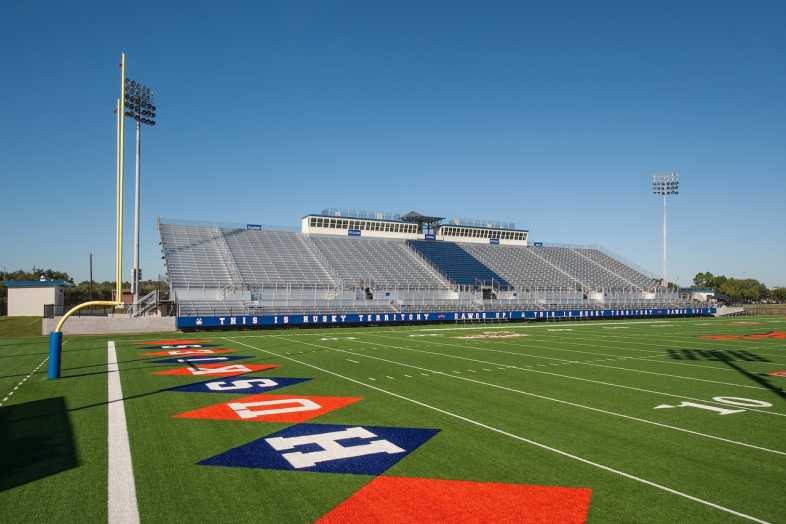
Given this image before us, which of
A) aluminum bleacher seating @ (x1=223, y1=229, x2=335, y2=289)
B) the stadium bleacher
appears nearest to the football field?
the stadium bleacher

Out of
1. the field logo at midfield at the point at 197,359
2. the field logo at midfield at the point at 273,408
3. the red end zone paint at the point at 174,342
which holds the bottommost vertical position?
the red end zone paint at the point at 174,342

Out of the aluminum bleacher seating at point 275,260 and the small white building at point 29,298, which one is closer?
the aluminum bleacher seating at point 275,260

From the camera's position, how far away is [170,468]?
6148 mm

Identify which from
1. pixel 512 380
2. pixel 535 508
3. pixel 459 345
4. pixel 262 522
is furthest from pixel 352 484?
pixel 459 345

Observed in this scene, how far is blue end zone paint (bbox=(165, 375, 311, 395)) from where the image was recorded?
437 inches

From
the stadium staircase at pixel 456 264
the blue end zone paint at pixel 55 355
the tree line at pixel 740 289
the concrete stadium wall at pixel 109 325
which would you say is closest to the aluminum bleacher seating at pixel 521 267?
the stadium staircase at pixel 456 264

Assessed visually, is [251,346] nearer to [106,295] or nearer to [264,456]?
[264,456]

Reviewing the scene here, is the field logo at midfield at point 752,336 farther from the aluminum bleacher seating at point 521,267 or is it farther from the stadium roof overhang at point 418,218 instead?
the stadium roof overhang at point 418,218

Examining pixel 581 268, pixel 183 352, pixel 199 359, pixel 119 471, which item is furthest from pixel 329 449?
pixel 581 268

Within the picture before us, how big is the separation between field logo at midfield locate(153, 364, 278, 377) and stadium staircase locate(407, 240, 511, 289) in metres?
33.0

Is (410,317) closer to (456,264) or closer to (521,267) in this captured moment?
(456,264)

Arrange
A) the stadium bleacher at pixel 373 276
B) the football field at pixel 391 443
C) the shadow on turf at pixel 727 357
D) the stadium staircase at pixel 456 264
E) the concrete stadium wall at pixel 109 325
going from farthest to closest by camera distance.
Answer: the stadium staircase at pixel 456 264, the stadium bleacher at pixel 373 276, the concrete stadium wall at pixel 109 325, the shadow on turf at pixel 727 357, the football field at pixel 391 443

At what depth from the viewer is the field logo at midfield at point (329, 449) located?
6.26 m

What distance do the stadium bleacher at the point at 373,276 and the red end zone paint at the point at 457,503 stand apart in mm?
27305
